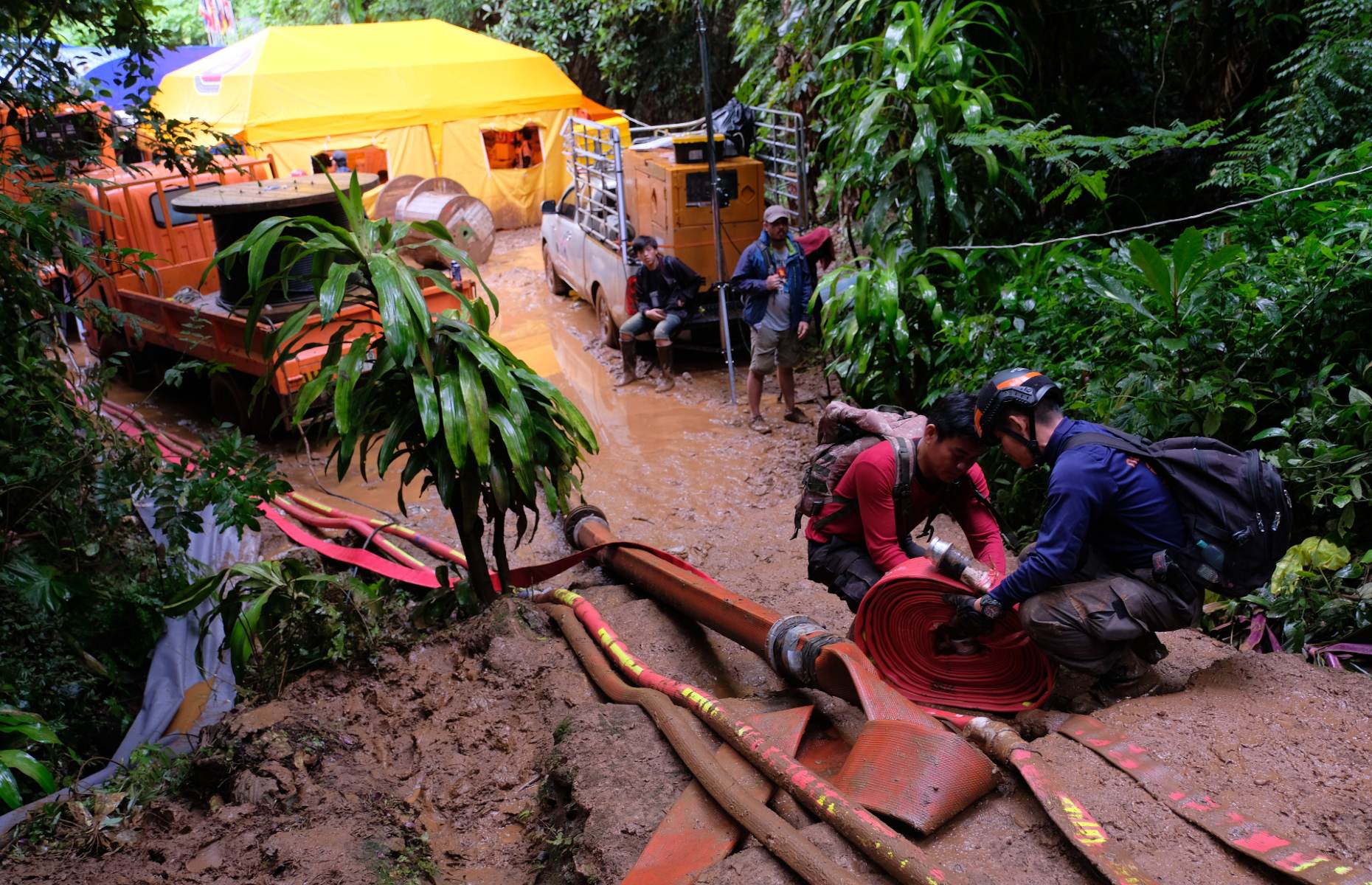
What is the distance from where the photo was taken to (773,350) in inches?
324

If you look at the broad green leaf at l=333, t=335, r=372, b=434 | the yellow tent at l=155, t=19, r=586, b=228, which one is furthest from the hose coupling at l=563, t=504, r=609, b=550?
the yellow tent at l=155, t=19, r=586, b=228

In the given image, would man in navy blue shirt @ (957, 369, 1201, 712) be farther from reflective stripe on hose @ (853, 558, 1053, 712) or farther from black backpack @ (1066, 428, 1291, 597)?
reflective stripe on hose @ (853, 558, 1053, 712)

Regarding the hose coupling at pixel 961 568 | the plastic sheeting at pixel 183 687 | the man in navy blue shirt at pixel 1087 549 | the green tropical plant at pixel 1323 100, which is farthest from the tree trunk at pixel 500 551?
the green tropical plant at pixel 1323 100

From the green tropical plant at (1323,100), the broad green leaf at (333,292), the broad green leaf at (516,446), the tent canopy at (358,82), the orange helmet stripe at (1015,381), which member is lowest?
the broad green leaf at (516,446)

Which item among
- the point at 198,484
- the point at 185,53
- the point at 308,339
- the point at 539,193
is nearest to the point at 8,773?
the point at 198,484

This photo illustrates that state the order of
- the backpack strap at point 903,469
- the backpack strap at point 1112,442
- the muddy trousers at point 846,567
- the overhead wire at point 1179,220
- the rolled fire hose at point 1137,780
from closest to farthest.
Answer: the rolled fire hose at point 1137,780
the backpack strap at point 1112,442
the backpack strap at point 903,469
the muddy trousers at point 846,567
the overhead wire at point 1179,220

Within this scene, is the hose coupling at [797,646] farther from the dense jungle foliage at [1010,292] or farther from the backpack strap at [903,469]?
the dense jungle foliage at [1010,292]

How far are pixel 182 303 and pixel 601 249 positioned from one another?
430 cm

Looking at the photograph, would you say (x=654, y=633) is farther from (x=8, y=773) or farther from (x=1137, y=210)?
(x=1137, y=210)

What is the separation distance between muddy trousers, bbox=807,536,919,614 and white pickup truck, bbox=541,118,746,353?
5.88 metres

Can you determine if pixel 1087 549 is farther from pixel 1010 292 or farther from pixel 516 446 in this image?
pixel 1010 292

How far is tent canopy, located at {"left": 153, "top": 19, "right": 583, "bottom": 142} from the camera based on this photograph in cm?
1628

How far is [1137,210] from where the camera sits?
7.51m

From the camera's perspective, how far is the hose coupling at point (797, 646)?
3.30 meters
